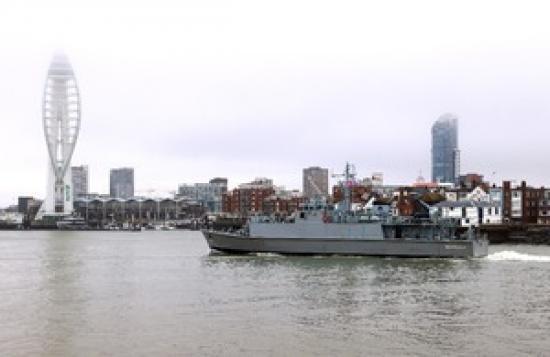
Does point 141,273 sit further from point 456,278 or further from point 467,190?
point 467,190

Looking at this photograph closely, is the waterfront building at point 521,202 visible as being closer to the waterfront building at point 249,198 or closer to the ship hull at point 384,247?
the ship hull at point 384,247

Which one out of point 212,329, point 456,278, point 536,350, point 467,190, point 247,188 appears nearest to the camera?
point 536,350

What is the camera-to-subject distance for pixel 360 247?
2350 inches

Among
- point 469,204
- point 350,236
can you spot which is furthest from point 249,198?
point 350,236

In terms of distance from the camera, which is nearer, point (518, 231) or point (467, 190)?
point (518, 231)

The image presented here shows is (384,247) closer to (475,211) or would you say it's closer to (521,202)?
(475,211)

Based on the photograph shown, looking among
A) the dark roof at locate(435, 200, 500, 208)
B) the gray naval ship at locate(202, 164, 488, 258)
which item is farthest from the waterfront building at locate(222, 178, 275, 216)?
the gray naval ship at locate(202, 164, 488, 258)

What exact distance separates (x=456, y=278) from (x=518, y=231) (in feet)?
207

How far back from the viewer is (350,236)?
5991 centimetres

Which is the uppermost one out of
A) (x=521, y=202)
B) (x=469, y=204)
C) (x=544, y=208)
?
(x=521, y=202)

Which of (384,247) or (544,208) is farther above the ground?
(544,208)

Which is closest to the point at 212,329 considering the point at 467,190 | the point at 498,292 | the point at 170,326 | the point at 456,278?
the point at 170,326

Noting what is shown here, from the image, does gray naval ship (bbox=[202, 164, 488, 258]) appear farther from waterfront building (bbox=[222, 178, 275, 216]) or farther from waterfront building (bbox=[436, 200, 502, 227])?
waterfront building (bbox=[222, 178, 275, 216])

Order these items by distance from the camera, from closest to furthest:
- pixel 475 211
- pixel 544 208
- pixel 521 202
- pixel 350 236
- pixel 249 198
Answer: pixel 350 236, pixel 475 211, pixel 544 208, pixel 521 202, pixel 249 198
